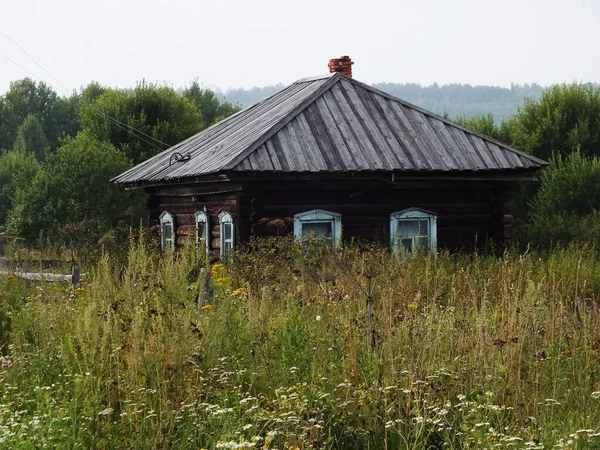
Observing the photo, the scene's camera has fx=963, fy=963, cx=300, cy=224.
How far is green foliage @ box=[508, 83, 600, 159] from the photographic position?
105 ft

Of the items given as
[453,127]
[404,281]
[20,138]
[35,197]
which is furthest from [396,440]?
[20,138]

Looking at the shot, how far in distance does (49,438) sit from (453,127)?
14381mm

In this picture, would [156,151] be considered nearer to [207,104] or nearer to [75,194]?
[75,194]

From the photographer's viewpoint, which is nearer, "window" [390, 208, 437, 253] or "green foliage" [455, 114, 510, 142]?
"window" [390, 208, 437, 253]

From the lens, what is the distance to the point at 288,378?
655 cm

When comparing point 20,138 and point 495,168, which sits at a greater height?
point 20,138

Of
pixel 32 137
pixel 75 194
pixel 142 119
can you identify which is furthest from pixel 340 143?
pixel 32 137

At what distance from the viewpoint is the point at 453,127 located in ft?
61.1

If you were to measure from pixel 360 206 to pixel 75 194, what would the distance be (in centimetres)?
1434

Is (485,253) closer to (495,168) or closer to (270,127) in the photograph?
(495,168)

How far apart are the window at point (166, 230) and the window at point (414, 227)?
16.4 ft

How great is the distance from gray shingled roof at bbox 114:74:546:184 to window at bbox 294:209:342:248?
3.67ft

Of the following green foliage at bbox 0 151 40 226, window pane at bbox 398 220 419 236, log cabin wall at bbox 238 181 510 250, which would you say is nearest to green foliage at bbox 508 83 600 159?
log cabin wall at bbox 238 181 510 250

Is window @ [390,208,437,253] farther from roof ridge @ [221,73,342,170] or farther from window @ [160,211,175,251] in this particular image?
window @ [160,211,175,251]
